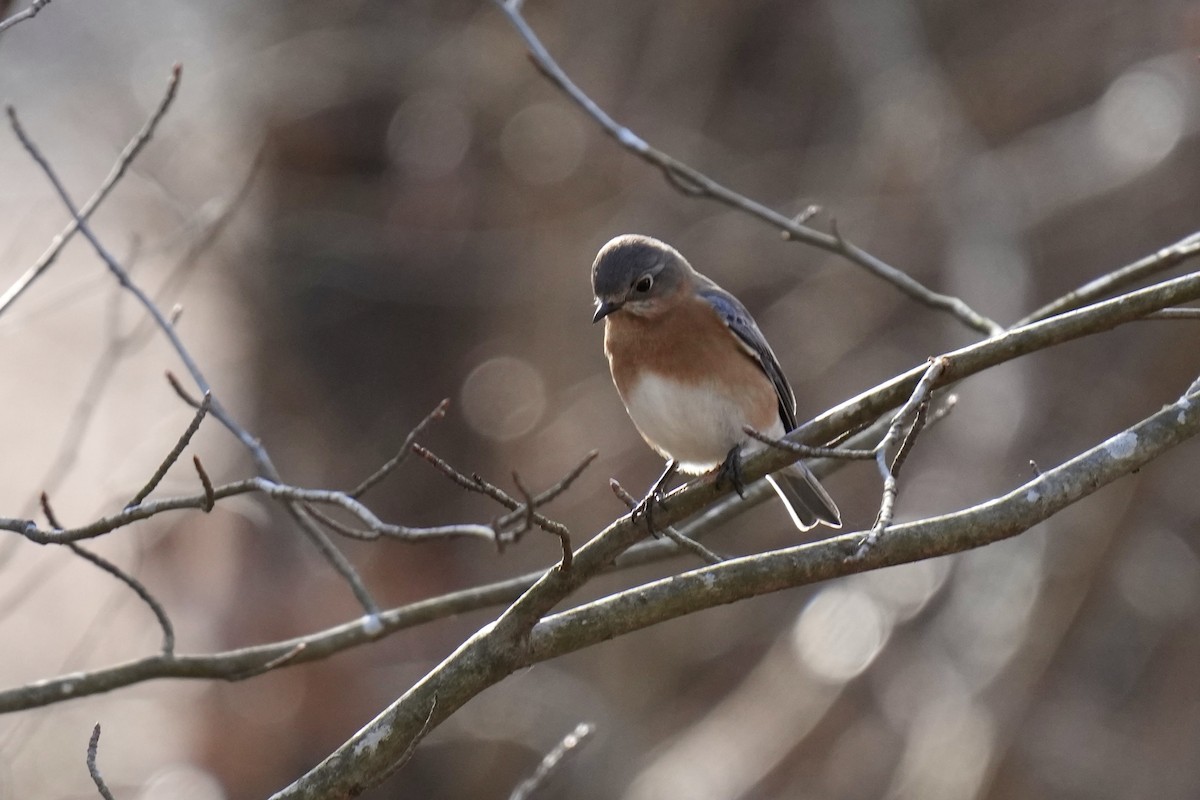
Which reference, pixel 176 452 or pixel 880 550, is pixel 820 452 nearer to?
pixel 880 550

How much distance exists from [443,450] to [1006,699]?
15.4 ft

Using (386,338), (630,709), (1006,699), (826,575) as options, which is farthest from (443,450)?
(826,575)

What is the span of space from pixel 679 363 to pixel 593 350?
16.1ft

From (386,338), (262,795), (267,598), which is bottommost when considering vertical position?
(262,795)

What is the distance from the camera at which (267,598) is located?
353 inches

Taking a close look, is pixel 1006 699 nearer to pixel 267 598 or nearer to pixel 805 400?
pixel 805 400

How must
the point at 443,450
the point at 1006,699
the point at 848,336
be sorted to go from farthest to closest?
the point at 443,450 < the point at 848,336 < the point at 1006,699

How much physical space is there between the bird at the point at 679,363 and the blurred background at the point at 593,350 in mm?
3165

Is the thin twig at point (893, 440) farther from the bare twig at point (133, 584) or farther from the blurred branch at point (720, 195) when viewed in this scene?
the bare twig at point (133, 584)

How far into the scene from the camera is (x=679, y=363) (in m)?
4.80

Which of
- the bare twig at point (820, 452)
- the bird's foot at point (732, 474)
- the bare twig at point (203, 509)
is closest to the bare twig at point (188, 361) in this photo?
the bare twig at point (203, 509)

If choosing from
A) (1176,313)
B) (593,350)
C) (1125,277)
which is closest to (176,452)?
(1176,313)

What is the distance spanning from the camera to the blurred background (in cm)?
838

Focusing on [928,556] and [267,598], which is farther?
[267,598]
